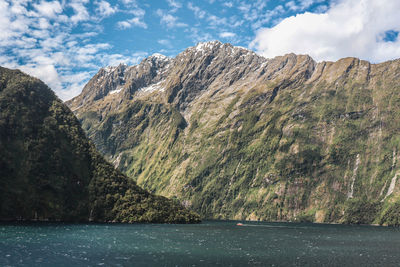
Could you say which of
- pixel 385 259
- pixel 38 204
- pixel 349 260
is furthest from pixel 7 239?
pixel 385 259

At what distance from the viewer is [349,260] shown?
9788 centimetres

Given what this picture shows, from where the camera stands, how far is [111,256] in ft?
301

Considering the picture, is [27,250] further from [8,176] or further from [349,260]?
[8,176]

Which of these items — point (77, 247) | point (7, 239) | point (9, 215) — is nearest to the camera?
point (77, 247)

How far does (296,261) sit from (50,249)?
67.7 m

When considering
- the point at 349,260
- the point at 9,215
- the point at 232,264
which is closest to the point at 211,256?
the point at 232,264

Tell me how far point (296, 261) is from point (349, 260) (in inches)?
666

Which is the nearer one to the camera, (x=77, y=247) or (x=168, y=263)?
(x=168, y=263)

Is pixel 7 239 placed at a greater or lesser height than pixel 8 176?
lesser

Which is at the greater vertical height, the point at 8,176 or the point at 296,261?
the point at 8,176

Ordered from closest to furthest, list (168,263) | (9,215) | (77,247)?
1. (168,263)
2. (77,247)
3. (9,215)

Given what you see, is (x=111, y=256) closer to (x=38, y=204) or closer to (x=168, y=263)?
(x=168, y=263)

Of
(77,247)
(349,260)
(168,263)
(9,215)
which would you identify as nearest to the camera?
(168,263)

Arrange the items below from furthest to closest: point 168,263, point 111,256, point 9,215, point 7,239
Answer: point 9,215 → point 7,239 → point 111,256 → point 168,263
